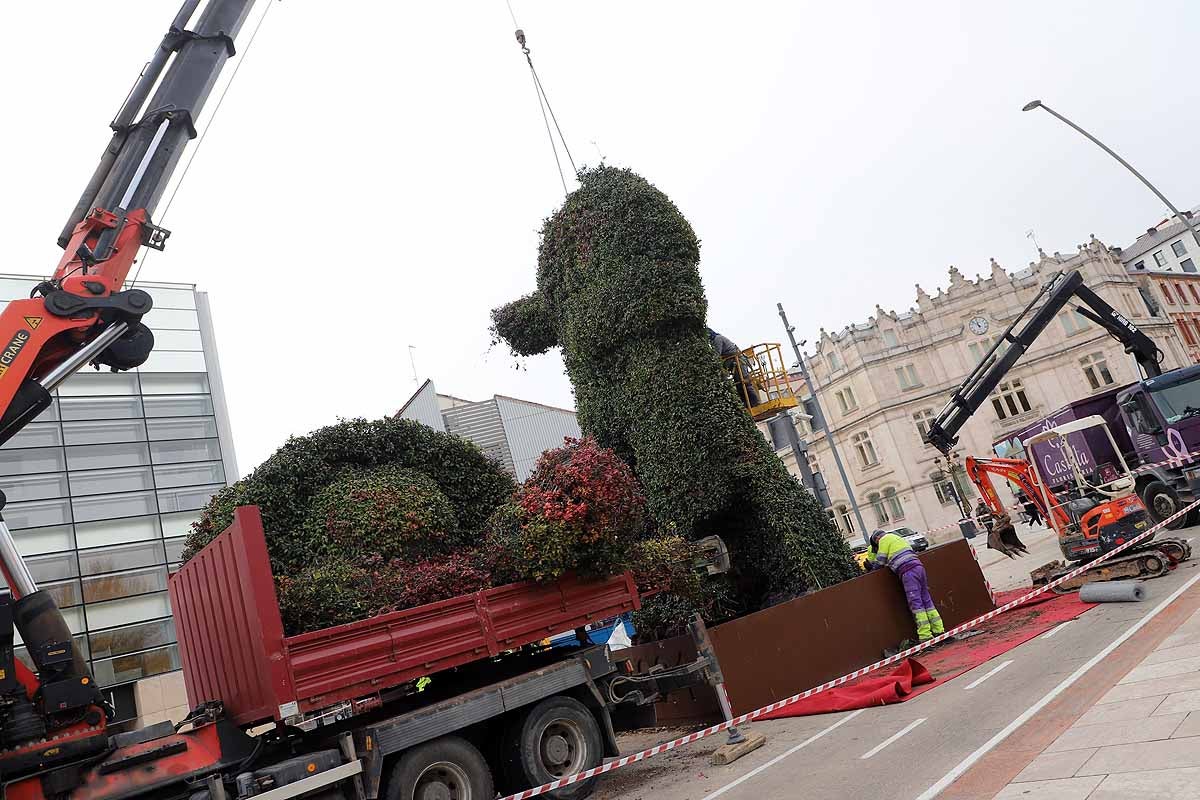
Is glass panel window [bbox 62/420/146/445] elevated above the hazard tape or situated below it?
above

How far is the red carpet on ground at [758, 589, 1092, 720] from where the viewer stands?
9.10 metres

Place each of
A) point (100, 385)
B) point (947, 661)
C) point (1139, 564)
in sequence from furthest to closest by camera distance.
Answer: point (100, 385) < point (1139, 564) < point (947, 661)

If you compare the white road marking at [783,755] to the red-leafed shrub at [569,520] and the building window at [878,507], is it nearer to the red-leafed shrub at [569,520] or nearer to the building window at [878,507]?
the red-leafed shrub at [569,520]

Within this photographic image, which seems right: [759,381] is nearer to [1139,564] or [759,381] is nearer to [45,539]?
[1139,564]

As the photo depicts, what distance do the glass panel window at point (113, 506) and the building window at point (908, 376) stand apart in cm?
4605

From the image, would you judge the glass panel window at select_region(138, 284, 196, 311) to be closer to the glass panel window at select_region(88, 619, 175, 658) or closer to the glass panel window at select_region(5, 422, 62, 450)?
the glass panel window at select_region(5, 422, 62, 450)

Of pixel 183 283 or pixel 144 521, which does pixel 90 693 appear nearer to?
pixel 144 521

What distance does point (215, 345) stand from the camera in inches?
1159

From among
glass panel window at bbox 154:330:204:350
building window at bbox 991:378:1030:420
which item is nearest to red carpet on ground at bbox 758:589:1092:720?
glass panel window at bbox 154:330:204:350

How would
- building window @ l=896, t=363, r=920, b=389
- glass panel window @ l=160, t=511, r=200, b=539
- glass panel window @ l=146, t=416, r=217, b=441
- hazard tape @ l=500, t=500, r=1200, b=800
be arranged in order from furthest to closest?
building window @ l=896, t=363, r=920, b=389 → glass panel window @ l=146, t=416, r=217, b=441 → glass panel window @ l=160, t=511, r=200, b=539 → hazard tape @ l=500, t=500, r=1200, b=800

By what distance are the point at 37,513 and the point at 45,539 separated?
0.88m

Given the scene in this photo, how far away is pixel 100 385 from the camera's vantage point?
86.8 ft

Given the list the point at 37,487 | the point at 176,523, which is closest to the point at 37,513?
the point at 37,487

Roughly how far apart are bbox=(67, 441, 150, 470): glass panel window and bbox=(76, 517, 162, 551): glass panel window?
194 cm
